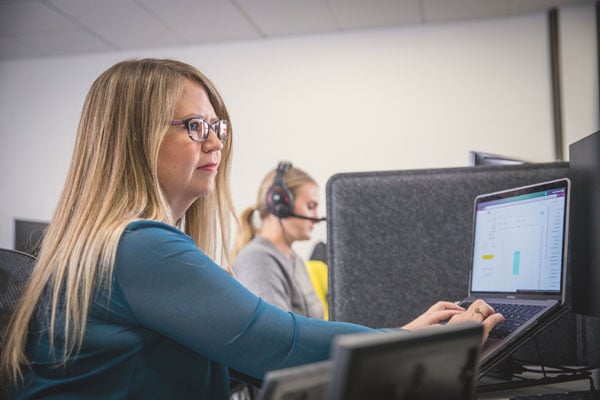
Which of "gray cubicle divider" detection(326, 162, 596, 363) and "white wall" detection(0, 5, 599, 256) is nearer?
"gray cubicle divider" detection(326, 162, 596, 363)

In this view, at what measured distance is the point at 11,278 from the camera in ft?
2.58

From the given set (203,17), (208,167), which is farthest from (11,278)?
(203,17)

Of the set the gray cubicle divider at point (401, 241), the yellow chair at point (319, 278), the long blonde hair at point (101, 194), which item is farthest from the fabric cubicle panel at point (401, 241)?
the yellow chair at point (319, 278)

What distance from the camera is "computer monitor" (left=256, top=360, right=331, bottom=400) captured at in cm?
38

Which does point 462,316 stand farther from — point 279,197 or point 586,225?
point 279,197

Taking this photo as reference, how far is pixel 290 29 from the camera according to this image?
3533 millimetres

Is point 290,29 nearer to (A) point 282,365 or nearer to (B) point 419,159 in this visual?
(B) point 419,159

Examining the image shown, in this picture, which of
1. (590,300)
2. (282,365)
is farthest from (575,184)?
(282,365)

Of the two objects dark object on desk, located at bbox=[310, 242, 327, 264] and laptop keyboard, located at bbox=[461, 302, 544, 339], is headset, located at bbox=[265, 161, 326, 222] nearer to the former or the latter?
dark object on desk, located at bbox=[310, 242, 327, 264]

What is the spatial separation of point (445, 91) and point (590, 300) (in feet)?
8.65

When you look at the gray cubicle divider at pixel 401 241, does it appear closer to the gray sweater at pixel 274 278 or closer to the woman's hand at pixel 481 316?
the woman's hand at pixel 481 316

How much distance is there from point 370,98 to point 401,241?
256cm

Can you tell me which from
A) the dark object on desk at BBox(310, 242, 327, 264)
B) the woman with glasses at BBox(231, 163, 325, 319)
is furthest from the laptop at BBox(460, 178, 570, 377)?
the dark object on desk at BBox(310, 242, 327, 264)

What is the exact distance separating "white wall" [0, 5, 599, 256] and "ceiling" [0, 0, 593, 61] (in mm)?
112
